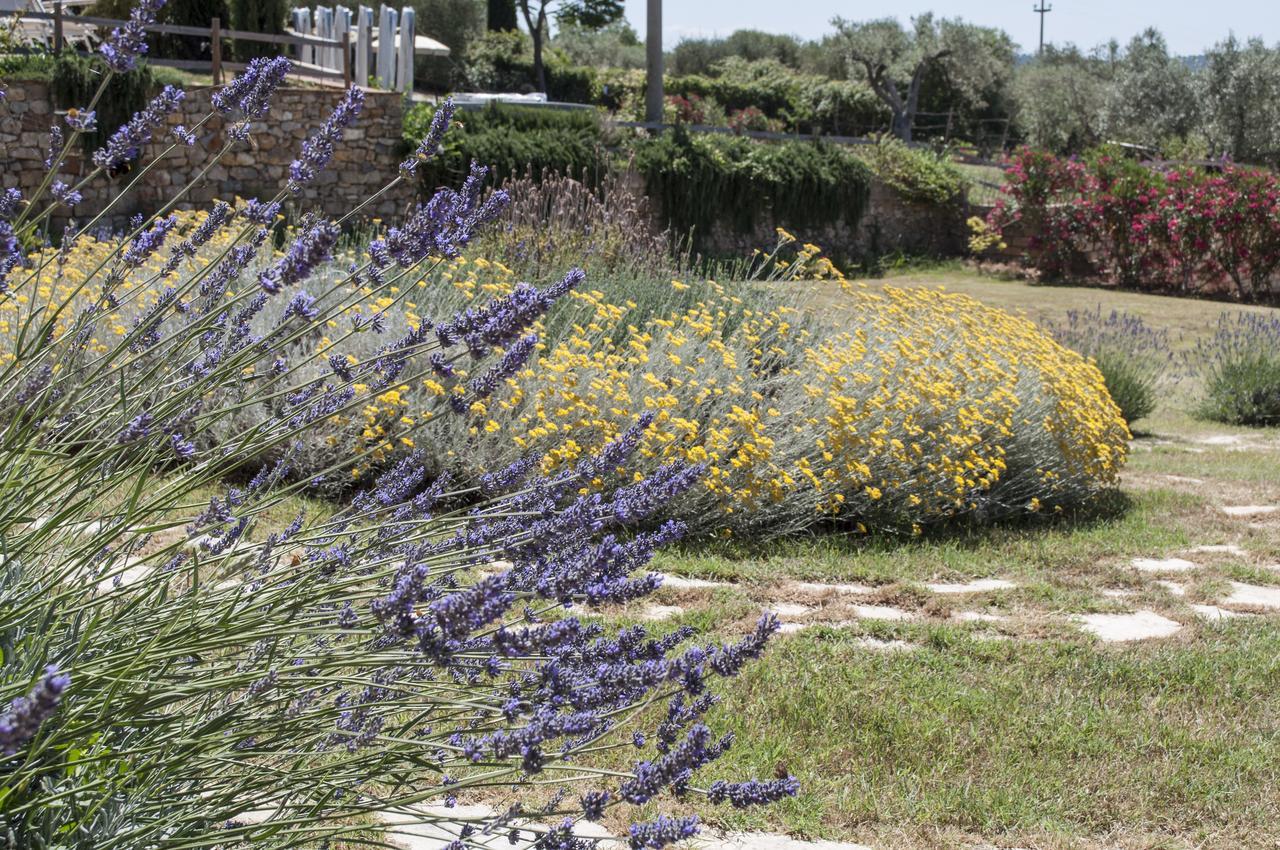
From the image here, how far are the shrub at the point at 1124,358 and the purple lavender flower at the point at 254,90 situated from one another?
7691mm

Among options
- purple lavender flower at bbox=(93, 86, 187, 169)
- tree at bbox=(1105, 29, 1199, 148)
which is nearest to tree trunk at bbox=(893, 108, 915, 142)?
tree at bbox=(1105, 29, 1199, 148)

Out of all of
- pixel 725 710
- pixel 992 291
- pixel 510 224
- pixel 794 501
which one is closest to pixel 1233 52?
pixel 992 291

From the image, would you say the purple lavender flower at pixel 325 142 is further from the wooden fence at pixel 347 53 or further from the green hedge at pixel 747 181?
the green hedge at pixel 747 181

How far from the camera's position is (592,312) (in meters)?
6.56

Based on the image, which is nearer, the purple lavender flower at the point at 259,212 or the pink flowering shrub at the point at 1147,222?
the purple lavender flower at the point at 259,212

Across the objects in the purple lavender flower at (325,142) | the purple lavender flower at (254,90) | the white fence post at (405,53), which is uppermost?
the white fence post at (405,53)

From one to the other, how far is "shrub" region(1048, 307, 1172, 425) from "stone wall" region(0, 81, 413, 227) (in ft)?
29.5

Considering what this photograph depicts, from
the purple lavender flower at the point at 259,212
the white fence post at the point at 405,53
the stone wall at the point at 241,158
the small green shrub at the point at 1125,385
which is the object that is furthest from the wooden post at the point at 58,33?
the purple lavender flower at the point at 259,212

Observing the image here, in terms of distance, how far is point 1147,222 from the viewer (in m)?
18.3

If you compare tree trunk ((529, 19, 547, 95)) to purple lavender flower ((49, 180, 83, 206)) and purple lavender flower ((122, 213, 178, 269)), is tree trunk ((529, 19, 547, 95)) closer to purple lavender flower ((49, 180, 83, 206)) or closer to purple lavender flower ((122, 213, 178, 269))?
purple lavender flower ((122, 213, 178, 269))

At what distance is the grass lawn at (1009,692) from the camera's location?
9.16 ft

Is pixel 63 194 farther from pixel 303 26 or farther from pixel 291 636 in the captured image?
pixel 303 26

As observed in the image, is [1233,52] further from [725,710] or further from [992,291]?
[725,710]

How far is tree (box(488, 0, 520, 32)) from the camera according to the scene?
115 feet
